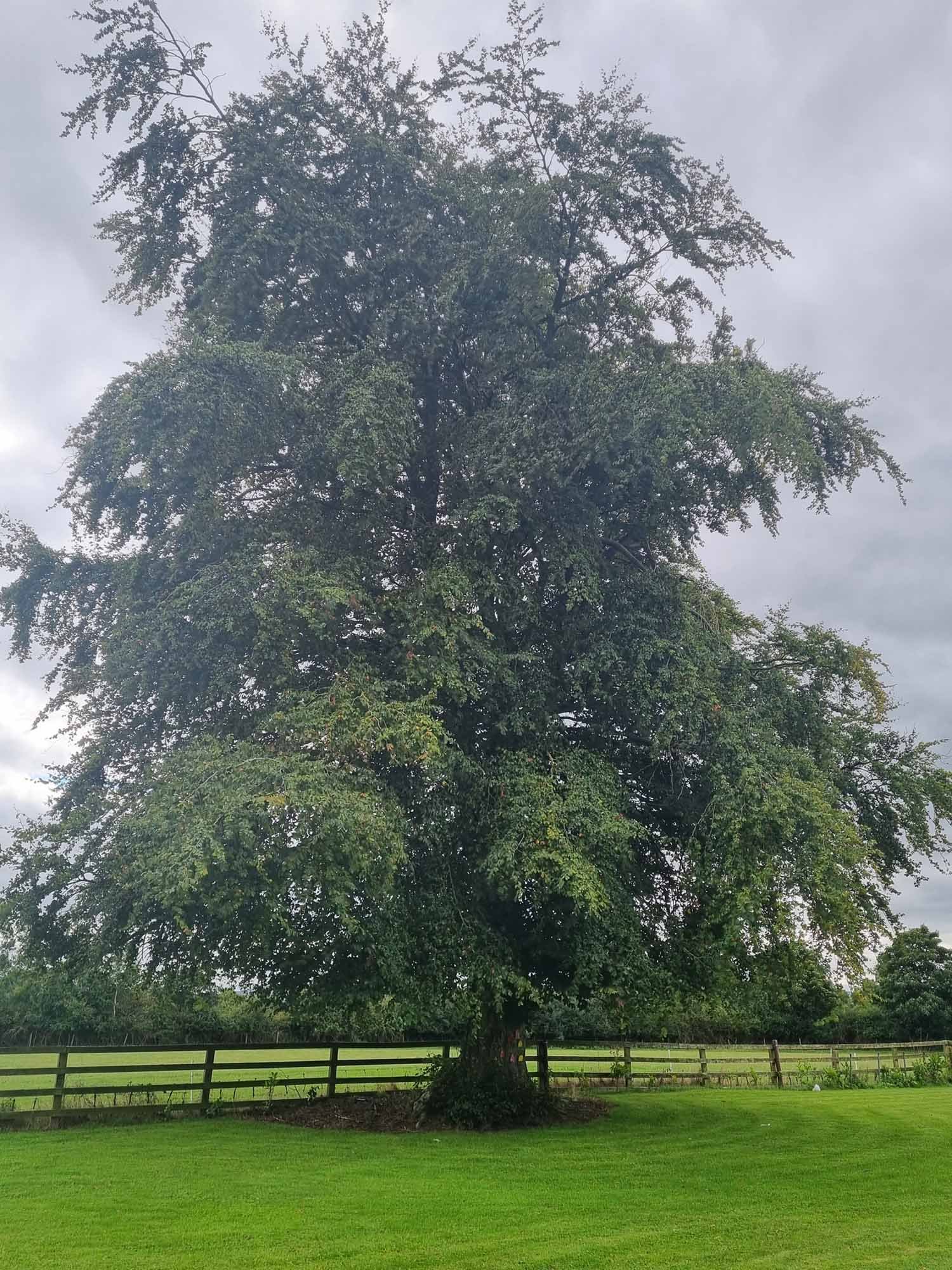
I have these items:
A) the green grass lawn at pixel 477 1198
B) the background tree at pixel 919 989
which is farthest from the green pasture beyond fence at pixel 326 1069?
the background tree at pixel 919 989

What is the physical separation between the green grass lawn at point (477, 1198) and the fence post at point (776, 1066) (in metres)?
8.65

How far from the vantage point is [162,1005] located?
1404 cm

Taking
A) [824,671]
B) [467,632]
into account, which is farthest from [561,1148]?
[824,671]

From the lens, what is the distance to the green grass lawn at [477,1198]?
7094mm

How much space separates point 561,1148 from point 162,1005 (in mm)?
6259

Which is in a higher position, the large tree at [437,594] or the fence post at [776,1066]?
the large tree at [437,594]

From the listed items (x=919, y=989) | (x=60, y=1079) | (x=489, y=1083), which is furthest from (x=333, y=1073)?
(x=919, y=989)

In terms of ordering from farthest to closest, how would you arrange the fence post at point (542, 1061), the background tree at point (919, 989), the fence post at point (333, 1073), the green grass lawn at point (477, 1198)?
the background tree at point (919, 989) < the fence post at point (542, 1061) < the fence post at point (333, 1073) < the green grass lawn at point (477, 1198)

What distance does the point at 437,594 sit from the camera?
41.7 feet

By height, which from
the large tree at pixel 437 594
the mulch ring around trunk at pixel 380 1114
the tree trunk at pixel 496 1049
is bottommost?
the mulch ring around trunk at pixel 380 1114

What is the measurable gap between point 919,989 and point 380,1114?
28.7 m

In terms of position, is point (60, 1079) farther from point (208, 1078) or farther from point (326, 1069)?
point (326, 1069)

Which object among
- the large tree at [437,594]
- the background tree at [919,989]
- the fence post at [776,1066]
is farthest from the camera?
the background tree at [919,989]

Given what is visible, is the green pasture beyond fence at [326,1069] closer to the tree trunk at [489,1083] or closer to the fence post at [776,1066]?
the fence post at [776,1066]
